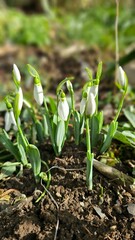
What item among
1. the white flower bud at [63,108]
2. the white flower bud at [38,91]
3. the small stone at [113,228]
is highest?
the white flower bud at [38,91]

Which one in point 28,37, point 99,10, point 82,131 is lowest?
point 82,131

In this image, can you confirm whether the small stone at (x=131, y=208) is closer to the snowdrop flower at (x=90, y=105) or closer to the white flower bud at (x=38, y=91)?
the snowdrop flower at (x=90, y=105)

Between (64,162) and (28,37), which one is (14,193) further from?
(28,37)

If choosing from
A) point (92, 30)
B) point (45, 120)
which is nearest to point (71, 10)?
point (92, 30)

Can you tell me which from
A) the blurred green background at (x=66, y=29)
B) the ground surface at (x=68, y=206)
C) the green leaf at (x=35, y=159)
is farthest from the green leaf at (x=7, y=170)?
the blurred green background at (x=66, y=29)

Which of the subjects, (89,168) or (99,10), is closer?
(89,168)

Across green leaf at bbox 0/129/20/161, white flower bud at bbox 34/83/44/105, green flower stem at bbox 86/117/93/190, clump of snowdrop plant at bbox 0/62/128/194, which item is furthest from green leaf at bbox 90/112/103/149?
green leaf at bbox 0/129/20/161
